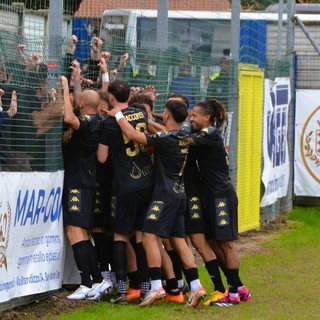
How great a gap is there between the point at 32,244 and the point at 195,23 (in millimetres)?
10298

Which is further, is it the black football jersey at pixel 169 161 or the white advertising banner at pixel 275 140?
the white advertising banner at pixel 275 140

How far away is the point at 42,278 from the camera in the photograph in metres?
9.76

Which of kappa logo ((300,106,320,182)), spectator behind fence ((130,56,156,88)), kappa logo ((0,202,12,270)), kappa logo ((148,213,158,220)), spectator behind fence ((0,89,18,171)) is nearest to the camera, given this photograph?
kappa logo ((0,202,12,270))

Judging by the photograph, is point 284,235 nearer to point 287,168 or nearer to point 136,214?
point 287,168

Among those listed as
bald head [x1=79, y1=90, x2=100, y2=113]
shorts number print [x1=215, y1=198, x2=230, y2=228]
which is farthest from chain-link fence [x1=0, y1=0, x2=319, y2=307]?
shorts number print [x1=215, y1=198, x2=230, y2=228]

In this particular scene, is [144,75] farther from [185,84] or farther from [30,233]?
[30,233]

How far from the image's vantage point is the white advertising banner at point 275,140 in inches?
648

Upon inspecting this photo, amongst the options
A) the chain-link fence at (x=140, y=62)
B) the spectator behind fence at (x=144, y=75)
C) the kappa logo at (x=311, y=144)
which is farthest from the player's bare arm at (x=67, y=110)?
the kappa logo at (x=311, y=144)

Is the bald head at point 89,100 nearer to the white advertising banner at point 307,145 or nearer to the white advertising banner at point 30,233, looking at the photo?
the white advertising banner at point 30,233

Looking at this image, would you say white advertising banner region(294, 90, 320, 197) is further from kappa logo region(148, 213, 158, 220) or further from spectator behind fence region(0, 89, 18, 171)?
spectator behind fence region(0, 89, 18, 171)

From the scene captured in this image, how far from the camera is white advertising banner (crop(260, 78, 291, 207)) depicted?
1647 centimetres

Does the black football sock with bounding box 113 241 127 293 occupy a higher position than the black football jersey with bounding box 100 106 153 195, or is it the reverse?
the black football jersey with bounding box 100 106 153 195

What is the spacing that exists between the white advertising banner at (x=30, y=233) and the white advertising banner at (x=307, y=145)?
927 centimetres

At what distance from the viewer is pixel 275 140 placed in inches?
675
